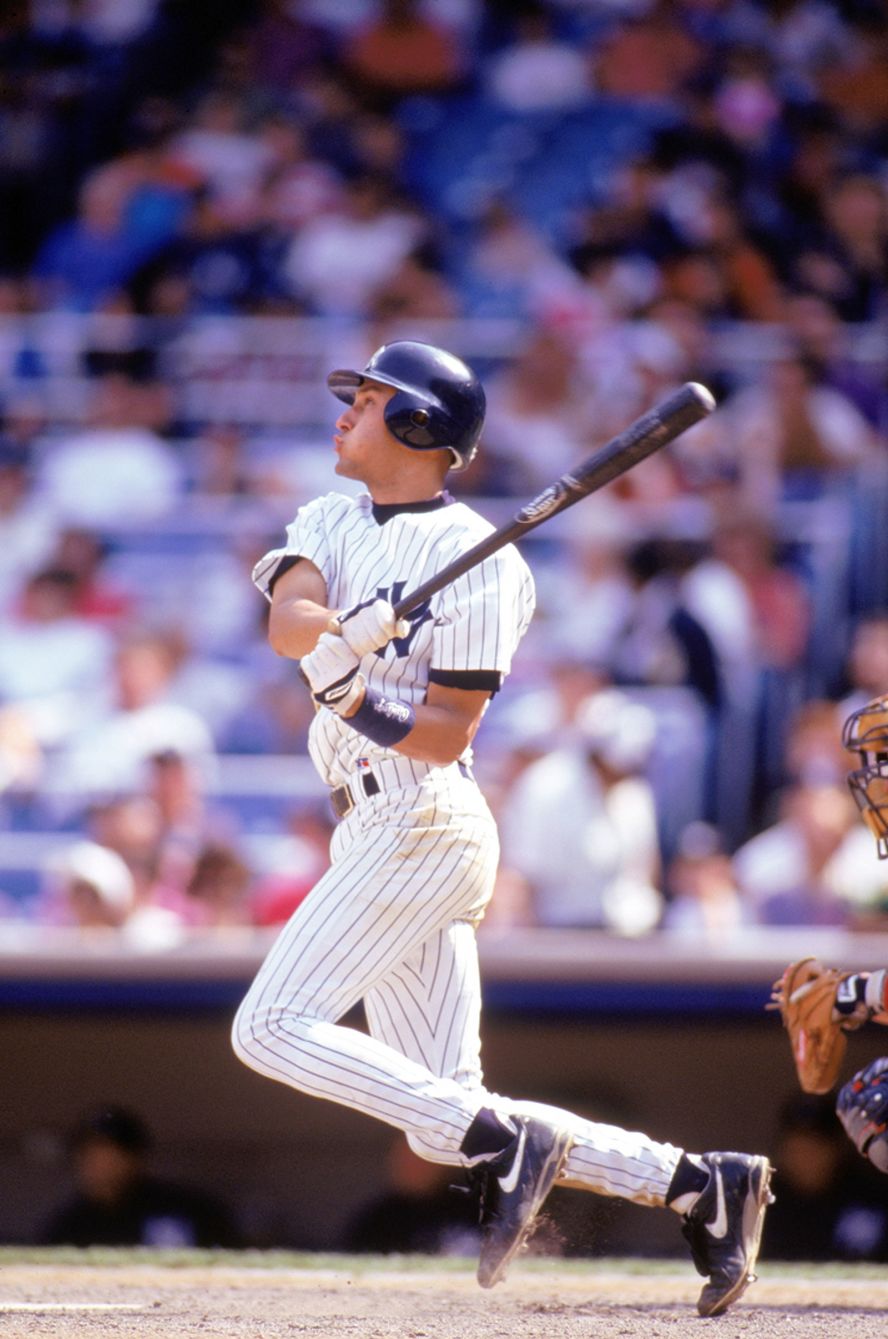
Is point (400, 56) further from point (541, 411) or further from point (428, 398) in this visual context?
point (428, 398)

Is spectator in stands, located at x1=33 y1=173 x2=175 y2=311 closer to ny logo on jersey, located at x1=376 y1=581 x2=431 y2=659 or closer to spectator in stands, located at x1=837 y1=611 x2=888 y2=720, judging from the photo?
spectator in stands, located at x1=837 y1=611 x2=888 y2=720

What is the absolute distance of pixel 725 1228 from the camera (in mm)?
3504

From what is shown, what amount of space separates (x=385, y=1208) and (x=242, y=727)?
2596 mm

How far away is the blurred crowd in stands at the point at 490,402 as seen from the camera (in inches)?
267

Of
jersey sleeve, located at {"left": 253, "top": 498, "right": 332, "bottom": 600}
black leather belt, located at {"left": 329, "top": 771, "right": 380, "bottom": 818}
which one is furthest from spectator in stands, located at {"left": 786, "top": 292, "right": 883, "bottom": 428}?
black leather belt, located at {"left": 329, "top": 771, "right": 380, "bottom": 818}

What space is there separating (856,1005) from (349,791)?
Answer: 0.97m

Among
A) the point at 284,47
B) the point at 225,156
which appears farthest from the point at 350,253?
the point at 284,47

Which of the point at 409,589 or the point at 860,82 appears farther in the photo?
the point at 860,82

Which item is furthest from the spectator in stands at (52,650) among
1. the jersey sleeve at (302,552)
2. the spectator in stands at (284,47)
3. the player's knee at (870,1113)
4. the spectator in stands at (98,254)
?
the player's knee at (870,1113)

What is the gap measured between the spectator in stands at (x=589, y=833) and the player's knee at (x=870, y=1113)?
2.60 meters

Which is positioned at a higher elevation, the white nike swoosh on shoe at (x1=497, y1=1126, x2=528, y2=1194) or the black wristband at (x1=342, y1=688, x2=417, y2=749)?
the black wristband at (x1=342, y1=688, x2=417, y2=749)

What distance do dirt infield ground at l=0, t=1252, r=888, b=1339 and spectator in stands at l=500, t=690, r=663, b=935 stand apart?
1.68 m

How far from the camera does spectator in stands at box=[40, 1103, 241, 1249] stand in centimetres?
551

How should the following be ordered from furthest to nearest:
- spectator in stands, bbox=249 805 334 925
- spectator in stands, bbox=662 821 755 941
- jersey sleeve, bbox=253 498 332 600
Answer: spectator in stands, bbox=662 821 755 941
spectator in stands, bbox=249 805 334 925
jersey sleeve, bbox=253 498 332 600
